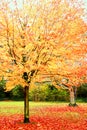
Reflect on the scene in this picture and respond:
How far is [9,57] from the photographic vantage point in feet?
62.8

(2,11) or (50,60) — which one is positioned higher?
(2,11)

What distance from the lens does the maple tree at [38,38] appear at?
19.0m

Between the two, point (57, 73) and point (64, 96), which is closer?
point (57, 73)

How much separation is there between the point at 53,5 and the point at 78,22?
1710mm

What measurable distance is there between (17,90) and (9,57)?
38.3 m

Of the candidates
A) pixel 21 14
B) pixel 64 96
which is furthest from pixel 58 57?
pixel 64 96

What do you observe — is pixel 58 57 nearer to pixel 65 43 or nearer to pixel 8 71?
pixel 65 43

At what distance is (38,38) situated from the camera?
19.2 meters

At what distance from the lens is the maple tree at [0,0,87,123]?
1902cm

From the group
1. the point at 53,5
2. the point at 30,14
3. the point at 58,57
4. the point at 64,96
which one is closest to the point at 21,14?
the point at 30,14

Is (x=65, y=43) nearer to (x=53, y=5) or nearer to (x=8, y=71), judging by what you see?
(x=53, y=5)

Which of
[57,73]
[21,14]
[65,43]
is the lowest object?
[57,73]

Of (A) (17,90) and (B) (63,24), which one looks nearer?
(B) (63,24)

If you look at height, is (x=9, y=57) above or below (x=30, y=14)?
below
